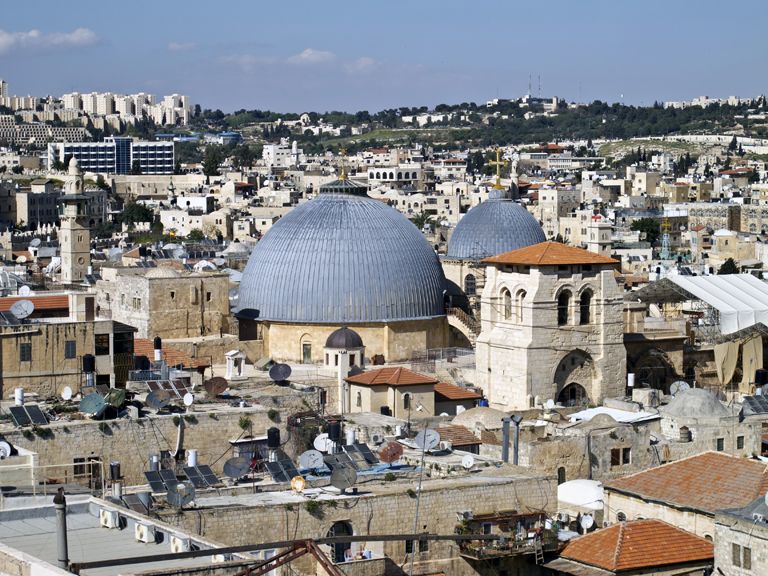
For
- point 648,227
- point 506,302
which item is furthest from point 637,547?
point 648,227

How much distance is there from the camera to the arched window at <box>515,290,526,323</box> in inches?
1711

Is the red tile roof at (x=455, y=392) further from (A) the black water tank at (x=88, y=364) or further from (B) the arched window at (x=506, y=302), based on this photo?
(A) the black water tank at (x=88, y=364)

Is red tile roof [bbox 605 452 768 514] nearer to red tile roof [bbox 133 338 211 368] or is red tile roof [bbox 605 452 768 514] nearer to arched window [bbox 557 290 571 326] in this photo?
arched window [bbox 557 290 571 326]

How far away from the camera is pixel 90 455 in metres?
27.7

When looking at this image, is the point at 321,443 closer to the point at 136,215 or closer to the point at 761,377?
the point at 761,377

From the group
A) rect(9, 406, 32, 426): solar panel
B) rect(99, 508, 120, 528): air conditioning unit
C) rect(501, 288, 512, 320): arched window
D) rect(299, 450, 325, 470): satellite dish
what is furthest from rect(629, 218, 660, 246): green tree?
rect(99, 508, 120, 528): air conditioning unit

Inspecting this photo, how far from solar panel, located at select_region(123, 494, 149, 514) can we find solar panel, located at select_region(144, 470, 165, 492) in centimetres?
126

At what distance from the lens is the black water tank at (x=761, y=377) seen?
47881 mm

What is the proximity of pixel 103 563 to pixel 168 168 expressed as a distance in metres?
182

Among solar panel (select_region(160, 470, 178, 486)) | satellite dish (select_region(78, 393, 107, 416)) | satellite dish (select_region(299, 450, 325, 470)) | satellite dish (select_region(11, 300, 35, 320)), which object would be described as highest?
satellite dish (select_region(11, 300, 35, 320))

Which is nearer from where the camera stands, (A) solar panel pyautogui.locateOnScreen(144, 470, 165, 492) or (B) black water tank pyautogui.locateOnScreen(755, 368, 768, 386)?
(A) solar panel pyautogui.locateOnScreen(144, 470, 165, 492)

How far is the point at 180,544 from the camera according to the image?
756 inches

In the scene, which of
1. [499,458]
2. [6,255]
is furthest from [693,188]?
[499,458]

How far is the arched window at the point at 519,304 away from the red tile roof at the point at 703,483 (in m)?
13.1
